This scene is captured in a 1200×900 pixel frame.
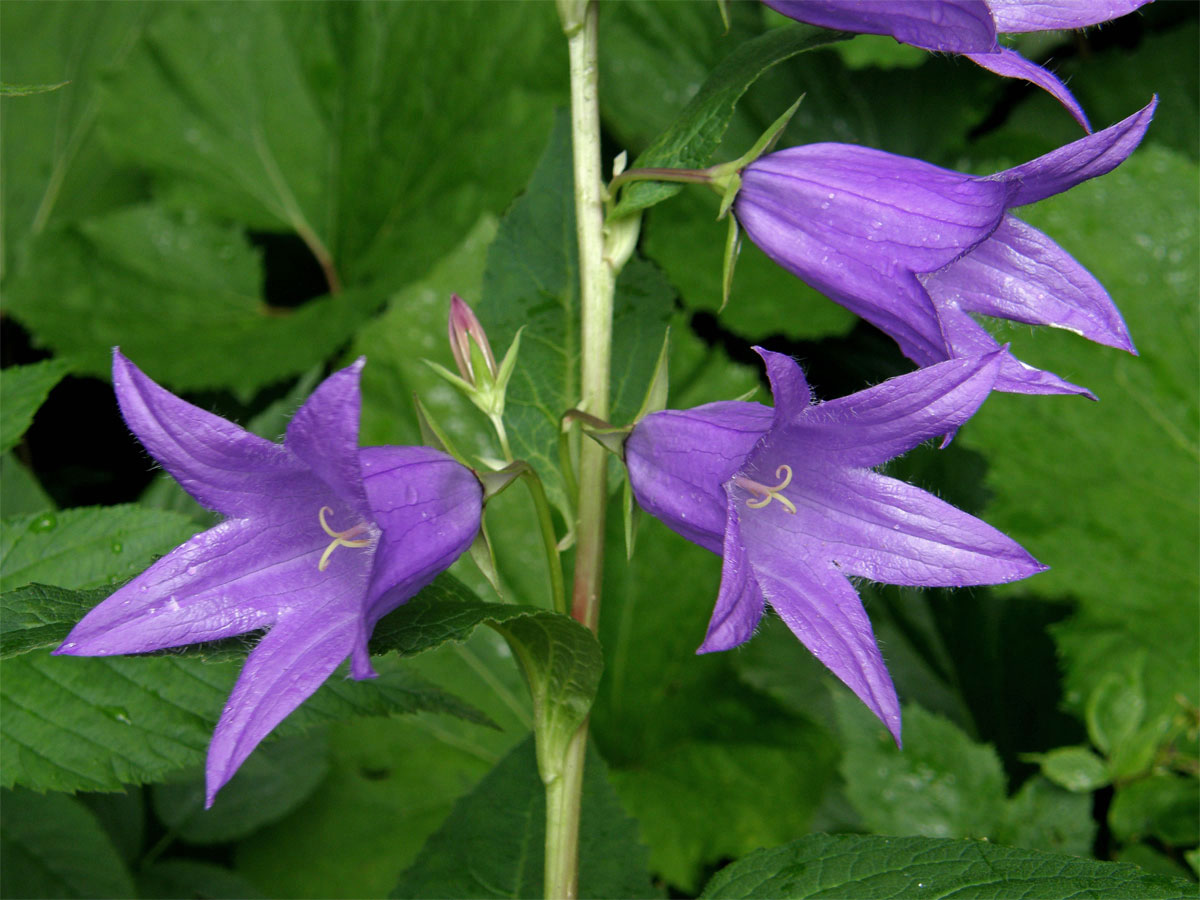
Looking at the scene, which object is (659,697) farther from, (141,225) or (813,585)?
(141,225)

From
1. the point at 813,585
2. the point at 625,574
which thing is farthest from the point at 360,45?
the point at 813,585

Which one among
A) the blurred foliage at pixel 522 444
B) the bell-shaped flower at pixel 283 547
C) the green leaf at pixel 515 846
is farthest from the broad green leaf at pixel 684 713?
the bell-shaped flower at pixel 283 547

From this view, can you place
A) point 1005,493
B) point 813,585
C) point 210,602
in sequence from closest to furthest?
point 210,602 < point 813,585 < point 1005,493

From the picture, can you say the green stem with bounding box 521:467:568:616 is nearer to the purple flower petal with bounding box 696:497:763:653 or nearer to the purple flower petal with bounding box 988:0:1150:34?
the purple flower petal with bounding box 696:497:763:653

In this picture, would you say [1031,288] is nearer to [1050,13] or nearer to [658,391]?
[1050,13]

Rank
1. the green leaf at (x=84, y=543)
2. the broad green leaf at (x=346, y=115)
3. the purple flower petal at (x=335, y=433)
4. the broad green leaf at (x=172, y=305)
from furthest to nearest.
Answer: the broad green leaf at (x=346, y=115) → the broad green leaf at (x=172, y=305) → the green leaf at (x=84, y=543) → the purple flower petal at (x=335, y=433)

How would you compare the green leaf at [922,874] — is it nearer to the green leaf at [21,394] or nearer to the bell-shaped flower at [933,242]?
the bell-shaped flower at [933,242]

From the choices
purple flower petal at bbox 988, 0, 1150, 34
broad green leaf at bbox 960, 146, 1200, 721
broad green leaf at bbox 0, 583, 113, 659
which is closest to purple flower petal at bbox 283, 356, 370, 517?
broad green leaf at bbox 0, 583, 113, 659
